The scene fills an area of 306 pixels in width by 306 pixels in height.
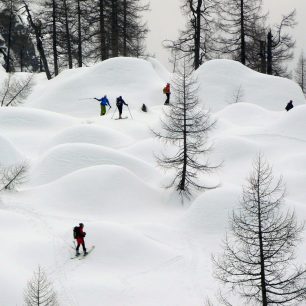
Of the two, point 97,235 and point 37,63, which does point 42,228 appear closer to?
point 97,235

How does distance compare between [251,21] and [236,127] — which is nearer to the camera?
[236,127]

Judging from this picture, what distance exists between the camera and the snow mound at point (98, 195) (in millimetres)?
20953

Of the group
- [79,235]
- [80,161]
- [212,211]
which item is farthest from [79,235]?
[80,161]

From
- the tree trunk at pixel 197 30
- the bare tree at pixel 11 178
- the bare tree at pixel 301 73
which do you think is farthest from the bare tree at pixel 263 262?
the bare tree at pixel 301 73

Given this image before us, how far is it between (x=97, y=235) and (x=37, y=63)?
188ft

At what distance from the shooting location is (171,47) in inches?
1807

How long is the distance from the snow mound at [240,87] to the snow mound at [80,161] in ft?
54.4

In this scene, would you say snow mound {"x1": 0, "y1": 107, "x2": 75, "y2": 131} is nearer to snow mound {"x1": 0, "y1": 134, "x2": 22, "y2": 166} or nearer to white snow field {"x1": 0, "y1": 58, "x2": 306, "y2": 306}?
white snow field {"x1": 0, "y1": 58, "x2": 306, "y2": 306}

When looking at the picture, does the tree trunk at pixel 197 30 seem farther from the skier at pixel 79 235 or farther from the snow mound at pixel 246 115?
the skier at pixel 79 235

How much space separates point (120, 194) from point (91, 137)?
799cm

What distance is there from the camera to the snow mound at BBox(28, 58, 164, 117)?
38.0m

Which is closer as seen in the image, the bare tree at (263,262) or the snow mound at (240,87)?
the bare tree at (263,262)

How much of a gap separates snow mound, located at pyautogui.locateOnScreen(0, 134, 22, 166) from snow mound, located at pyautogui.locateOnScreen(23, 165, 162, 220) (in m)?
3.66

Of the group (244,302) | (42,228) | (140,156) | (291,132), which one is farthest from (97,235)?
(291,132)
